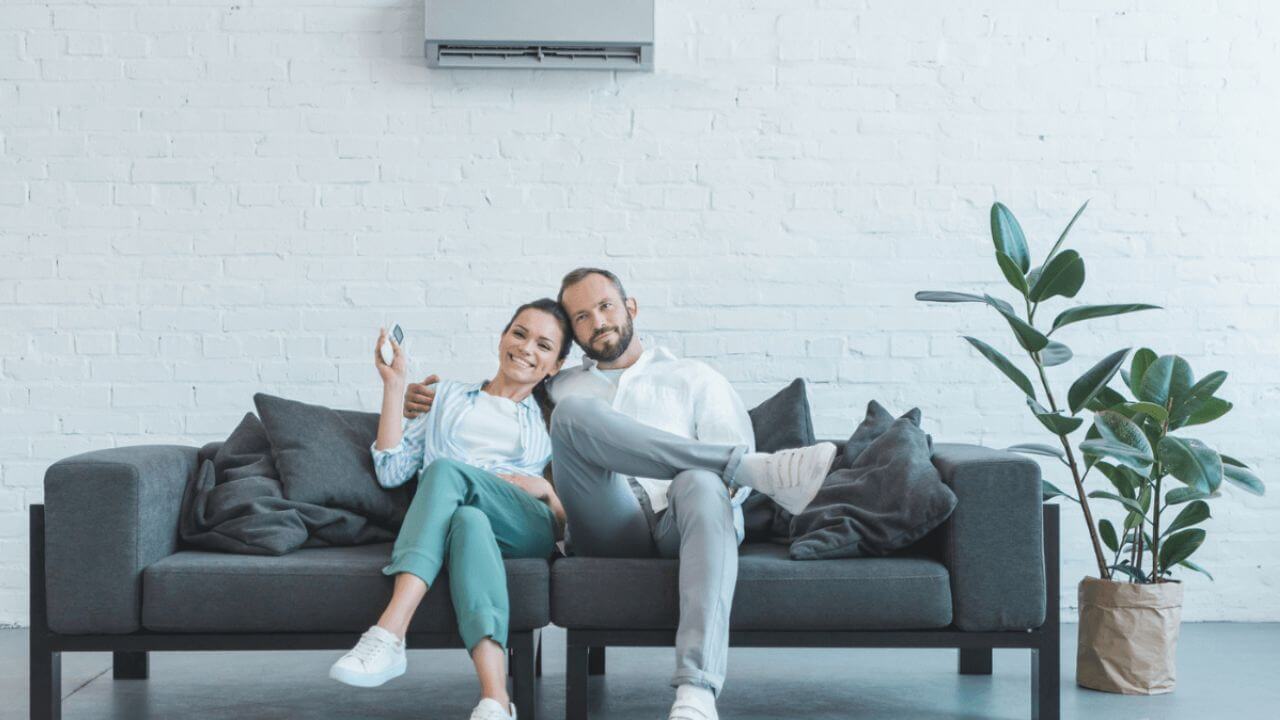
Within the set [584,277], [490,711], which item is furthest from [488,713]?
[584,277]

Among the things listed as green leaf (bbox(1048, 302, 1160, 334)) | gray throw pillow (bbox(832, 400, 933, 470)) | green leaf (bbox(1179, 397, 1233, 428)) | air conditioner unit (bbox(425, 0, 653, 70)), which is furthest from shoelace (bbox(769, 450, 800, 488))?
air conditioner unit (bbox(425, 0, 653, 70))

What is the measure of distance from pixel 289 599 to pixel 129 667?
86 cm

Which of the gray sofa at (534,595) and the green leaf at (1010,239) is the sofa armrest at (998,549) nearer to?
the gray sofa at (534,595)

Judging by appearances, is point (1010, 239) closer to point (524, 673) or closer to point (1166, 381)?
point (1166, 381)

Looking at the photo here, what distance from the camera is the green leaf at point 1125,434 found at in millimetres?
2832

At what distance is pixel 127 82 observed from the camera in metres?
3.88

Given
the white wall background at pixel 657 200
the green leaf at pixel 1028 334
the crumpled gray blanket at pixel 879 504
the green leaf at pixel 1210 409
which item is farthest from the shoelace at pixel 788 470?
the white wall background at pixel 657 200

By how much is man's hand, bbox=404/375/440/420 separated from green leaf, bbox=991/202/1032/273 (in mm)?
1507

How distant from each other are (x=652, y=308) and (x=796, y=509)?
1415 mm

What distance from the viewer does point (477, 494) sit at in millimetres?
2721

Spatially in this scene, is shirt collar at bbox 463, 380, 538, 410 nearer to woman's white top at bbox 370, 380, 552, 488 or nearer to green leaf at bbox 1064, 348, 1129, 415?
woman's white top at bbox 370, 380, 552, 488

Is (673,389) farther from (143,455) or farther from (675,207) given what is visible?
(143,455)

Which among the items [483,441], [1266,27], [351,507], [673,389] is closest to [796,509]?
[673,389]

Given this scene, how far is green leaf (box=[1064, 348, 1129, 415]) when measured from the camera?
2908 millimetres
